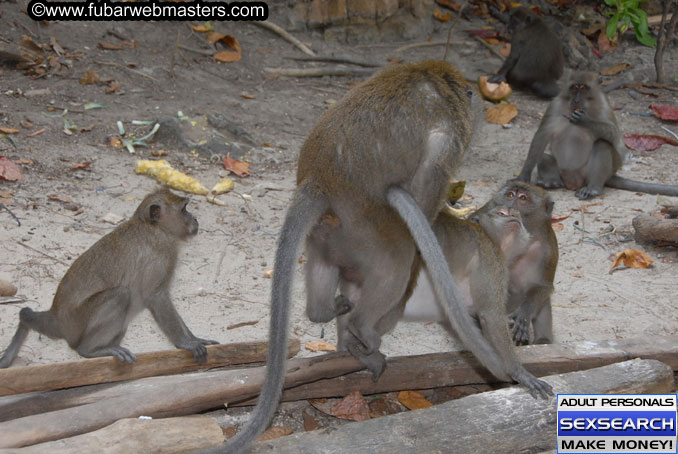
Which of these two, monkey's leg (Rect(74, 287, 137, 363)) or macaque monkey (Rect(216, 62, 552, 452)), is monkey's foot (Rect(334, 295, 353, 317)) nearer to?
macaque monkey (Rect(216, 62, 552, 452))

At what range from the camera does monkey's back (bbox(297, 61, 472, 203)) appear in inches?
156

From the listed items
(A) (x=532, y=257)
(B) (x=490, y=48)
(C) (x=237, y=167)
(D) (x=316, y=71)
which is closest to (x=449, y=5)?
(B) (x=490, y=48)

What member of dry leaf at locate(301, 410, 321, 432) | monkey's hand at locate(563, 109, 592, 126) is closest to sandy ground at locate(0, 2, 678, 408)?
monkey's hand at locate(563, 109, 592, 126)

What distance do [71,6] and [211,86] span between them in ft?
7.16

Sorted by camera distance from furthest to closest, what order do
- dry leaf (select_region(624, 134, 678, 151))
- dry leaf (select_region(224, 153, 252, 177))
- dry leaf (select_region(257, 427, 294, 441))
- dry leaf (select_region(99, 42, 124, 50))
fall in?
dry leaf (select_region(99, 42, 124, 50)) → dry leaf (select_region(624, 134, 678, 151)) → dry leaf (select_region(224, 153, 252, 177)) → dry leaf (select_region(257, 427, 294, 441))

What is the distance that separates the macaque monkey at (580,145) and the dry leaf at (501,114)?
4.67 ft

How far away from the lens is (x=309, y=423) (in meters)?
4.32

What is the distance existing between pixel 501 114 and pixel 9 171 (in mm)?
6125

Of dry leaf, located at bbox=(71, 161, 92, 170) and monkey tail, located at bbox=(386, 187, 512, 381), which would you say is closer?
monkey tail, located at bbox=(386, 187, 512, 381)

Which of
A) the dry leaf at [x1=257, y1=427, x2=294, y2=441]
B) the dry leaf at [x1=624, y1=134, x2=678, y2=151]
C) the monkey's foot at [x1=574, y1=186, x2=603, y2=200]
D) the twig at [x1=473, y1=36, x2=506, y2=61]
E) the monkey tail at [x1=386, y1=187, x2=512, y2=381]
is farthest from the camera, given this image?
the twig at [x1=473, y1=36, x2=506, y2=61]

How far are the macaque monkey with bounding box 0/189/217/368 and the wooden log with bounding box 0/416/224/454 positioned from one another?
88 centimetres

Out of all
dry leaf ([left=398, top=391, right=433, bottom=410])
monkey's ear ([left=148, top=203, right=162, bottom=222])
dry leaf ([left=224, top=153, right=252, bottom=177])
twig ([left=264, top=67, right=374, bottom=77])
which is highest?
twig ([left=264, top=67, right=374, bottom=77])

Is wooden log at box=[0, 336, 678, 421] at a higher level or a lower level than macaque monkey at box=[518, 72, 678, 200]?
lower

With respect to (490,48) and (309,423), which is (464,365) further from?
(490,48)
